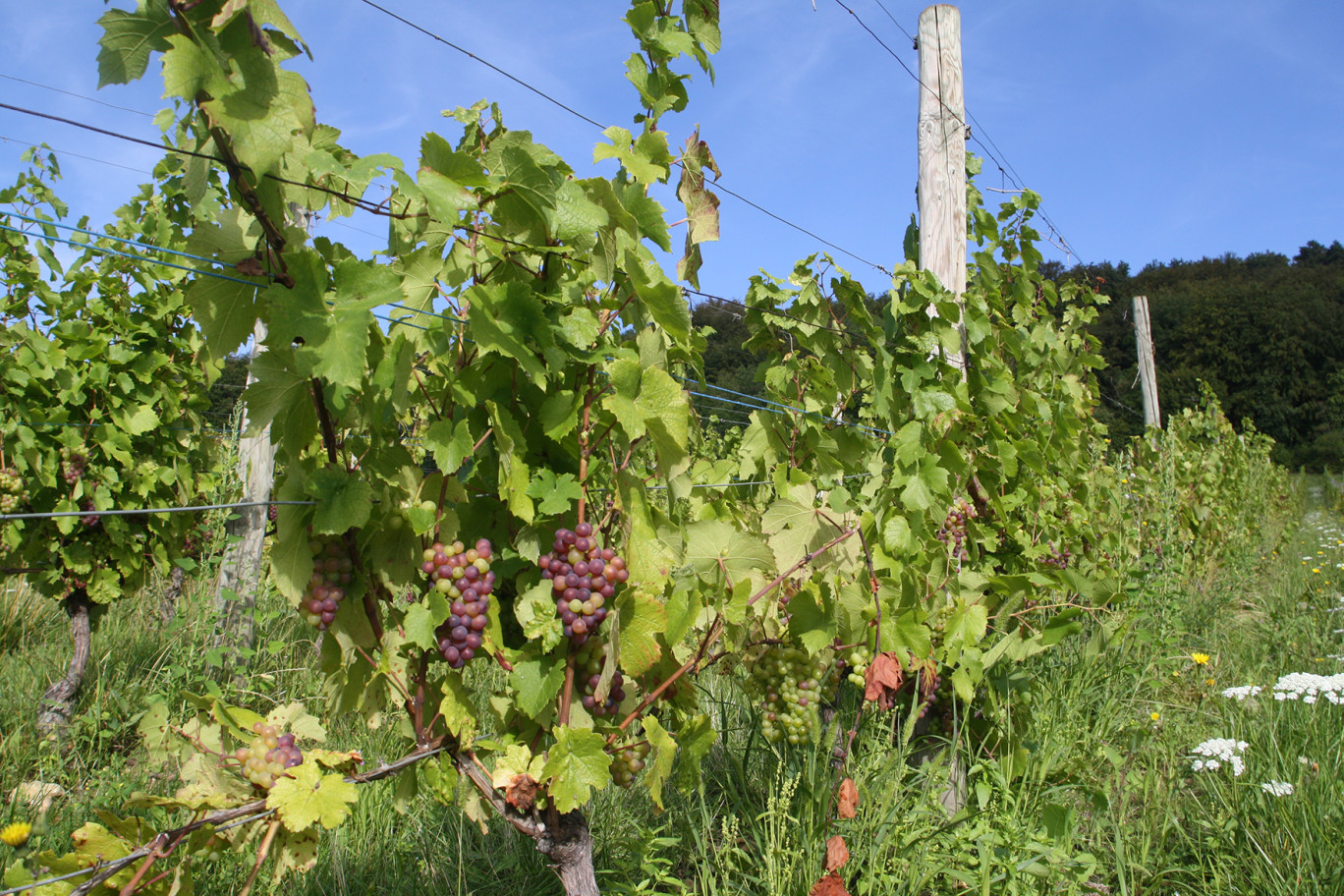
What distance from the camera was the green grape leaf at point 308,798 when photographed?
1117 millimetres

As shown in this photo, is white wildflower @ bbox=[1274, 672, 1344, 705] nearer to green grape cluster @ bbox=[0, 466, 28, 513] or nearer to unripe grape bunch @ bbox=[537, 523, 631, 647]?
unripe grape bunch @ bbox=[537, 523, 631, 647]

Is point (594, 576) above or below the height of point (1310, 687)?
above

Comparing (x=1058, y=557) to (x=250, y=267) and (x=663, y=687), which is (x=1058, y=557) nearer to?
(x=663, y=687)

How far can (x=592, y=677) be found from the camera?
1434 mm

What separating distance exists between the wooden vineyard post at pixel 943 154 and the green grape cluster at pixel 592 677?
1.73 m

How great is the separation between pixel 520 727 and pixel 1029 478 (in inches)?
99.0

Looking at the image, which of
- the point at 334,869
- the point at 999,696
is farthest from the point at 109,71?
the point at 999,696

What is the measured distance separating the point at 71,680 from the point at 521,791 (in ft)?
11.1

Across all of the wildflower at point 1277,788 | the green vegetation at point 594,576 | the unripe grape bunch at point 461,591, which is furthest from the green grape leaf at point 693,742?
the wildflower at point 1277,788

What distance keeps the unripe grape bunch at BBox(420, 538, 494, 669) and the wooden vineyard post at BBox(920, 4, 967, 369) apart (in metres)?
2.00

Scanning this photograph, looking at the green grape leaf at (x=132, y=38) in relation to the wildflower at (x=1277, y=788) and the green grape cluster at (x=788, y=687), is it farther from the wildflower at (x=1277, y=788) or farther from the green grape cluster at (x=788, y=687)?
the wildflower at (x=1277, y=788)

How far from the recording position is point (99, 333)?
3.75m

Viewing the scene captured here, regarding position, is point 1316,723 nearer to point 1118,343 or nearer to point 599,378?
point 599,378

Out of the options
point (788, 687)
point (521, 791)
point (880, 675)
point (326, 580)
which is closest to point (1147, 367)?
point (880, 675)
